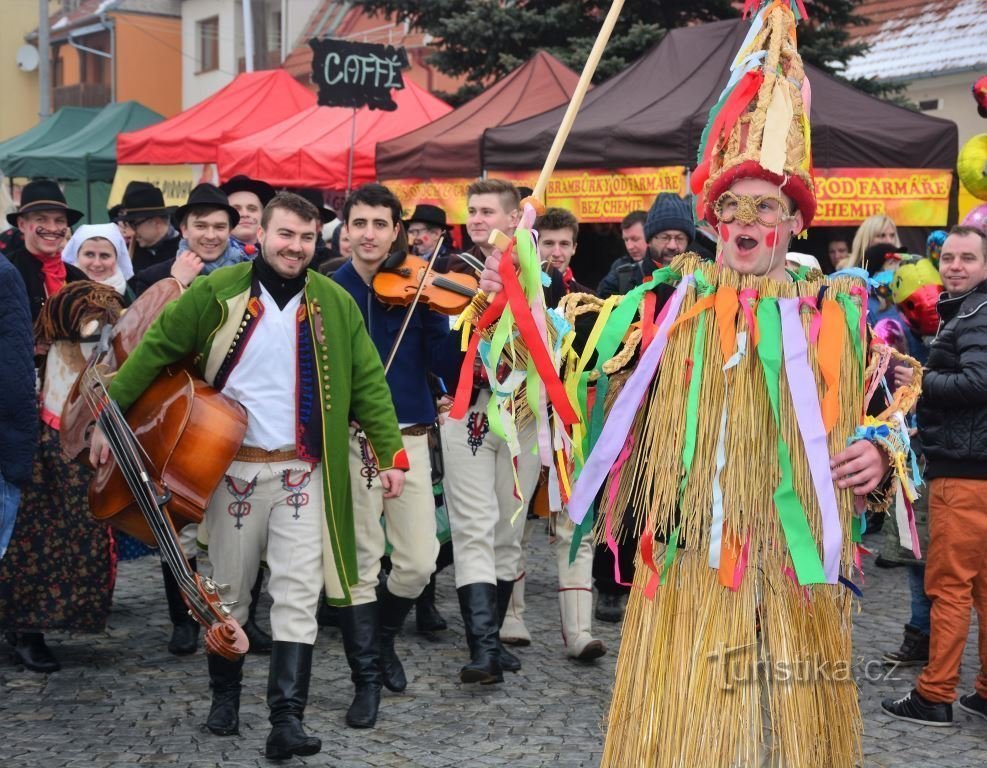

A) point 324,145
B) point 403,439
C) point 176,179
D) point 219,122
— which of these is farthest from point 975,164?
point 176,179

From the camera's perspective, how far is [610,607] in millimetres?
6801

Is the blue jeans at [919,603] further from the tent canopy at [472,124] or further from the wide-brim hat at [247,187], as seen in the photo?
the tent canopy at [472,124]

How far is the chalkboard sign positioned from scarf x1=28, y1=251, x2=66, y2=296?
549 cm

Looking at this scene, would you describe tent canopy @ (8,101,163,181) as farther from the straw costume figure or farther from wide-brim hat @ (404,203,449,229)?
the straw costume figure

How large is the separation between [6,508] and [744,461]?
2.92m

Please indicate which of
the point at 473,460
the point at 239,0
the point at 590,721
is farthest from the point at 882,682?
the point at 239,0

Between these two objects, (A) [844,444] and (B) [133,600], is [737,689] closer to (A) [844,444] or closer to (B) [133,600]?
(A) [844,444]

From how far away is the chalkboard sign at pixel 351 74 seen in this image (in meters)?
11.9

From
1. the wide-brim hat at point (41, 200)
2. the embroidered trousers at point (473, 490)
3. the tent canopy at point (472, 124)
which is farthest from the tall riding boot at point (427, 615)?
the tent canopy at point (472, 124)

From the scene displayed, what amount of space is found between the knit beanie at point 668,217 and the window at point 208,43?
31.4 m

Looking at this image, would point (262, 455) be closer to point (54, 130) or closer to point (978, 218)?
point (978, 218)

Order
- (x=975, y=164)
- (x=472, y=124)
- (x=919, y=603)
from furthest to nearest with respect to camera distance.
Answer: (x=472, y=124) < (x=975, y=164) < (x=919, y=603)

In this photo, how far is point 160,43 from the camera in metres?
40.6

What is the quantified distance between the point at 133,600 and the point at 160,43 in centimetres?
3626
